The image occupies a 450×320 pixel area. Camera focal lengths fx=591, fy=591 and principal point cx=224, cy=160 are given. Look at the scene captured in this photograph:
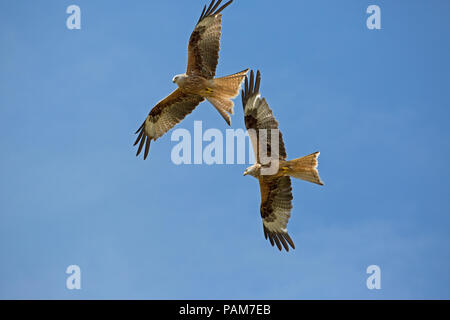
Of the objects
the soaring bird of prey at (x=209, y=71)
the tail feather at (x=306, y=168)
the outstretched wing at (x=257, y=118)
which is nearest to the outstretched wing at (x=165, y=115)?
the soaring bird of prey at (x=209, y=71)

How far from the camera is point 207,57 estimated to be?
33.8 feet

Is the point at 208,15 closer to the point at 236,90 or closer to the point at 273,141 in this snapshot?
the point at 236,90

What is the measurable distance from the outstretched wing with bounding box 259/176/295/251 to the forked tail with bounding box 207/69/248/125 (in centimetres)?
127

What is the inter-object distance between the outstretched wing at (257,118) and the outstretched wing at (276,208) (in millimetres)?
552

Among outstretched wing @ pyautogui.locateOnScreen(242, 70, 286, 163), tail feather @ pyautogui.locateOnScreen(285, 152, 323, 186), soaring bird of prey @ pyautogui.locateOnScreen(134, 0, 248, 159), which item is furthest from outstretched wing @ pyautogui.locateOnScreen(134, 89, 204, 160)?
tail feather @ pyautogui.locateOnScreen(285, 152, 323, 186)

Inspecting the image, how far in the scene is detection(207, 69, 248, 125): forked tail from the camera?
989cm

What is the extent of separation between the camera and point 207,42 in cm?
1027

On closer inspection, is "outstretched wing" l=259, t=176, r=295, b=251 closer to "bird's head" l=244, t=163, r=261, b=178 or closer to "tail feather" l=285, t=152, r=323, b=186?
"bird's head" l=244, t=163, r=261, b=178

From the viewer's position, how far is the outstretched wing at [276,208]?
9.61m

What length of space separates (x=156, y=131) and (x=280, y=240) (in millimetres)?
3362

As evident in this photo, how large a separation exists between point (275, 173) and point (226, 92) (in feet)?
5.83
